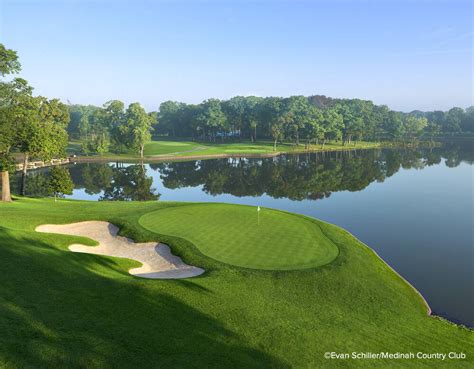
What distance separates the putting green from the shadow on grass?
7.30 meters

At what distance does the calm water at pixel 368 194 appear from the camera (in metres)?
30.8

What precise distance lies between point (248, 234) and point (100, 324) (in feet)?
60.4

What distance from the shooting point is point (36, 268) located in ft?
62.7

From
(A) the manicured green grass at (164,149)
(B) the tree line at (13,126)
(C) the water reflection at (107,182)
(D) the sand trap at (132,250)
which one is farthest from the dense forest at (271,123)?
(D) the sand trap at (132,250)

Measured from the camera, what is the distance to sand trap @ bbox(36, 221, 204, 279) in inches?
972

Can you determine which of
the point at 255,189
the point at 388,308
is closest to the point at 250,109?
the point at 255,189

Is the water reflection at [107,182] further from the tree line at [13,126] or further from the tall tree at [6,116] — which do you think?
the tall tree at [6,116]

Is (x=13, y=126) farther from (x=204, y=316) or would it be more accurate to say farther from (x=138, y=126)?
(x=138, y=126)

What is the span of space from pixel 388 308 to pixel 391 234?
2159cm

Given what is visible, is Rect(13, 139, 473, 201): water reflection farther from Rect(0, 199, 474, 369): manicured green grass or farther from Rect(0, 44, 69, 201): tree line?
Rect(0, 199, 474, 369): manicured green grass

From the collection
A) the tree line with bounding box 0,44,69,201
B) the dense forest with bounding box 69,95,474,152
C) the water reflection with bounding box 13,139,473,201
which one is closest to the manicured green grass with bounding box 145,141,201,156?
the dense forest with bounding box 69,95,474,152

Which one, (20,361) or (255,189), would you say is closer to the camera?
(20,361)

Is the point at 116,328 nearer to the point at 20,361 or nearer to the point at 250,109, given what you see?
the point at 20,361

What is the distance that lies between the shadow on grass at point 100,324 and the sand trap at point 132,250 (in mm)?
4148
